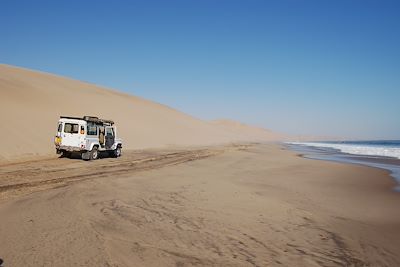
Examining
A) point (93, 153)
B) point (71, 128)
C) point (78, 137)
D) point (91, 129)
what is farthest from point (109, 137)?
point (71, 128)

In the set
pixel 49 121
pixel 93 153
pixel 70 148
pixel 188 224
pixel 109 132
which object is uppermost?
pixel 49 121

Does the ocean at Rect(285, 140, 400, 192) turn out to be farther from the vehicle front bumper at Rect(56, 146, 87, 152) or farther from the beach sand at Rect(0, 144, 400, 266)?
the vehicle front bumper at Rect(56, 146, 87, 152)

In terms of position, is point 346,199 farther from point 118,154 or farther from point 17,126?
point 17,126

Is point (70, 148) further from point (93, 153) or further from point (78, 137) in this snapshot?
point (93, 153)

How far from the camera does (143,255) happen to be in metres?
5.22

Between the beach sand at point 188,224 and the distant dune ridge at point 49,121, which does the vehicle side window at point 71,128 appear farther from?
the beach sand at point 188,224

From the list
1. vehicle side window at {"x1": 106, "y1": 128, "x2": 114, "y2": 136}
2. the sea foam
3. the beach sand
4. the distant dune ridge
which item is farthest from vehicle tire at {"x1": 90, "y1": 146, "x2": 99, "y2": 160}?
the sea foam

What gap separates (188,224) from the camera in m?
6.97

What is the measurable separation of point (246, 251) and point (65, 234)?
10.0ft

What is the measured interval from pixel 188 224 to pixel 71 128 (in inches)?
589

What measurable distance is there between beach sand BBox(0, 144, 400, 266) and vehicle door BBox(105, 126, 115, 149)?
9.96m

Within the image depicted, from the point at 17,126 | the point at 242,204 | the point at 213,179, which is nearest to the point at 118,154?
the point at 17,126

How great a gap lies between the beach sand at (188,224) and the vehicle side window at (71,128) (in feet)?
25.2

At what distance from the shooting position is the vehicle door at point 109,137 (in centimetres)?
2246
